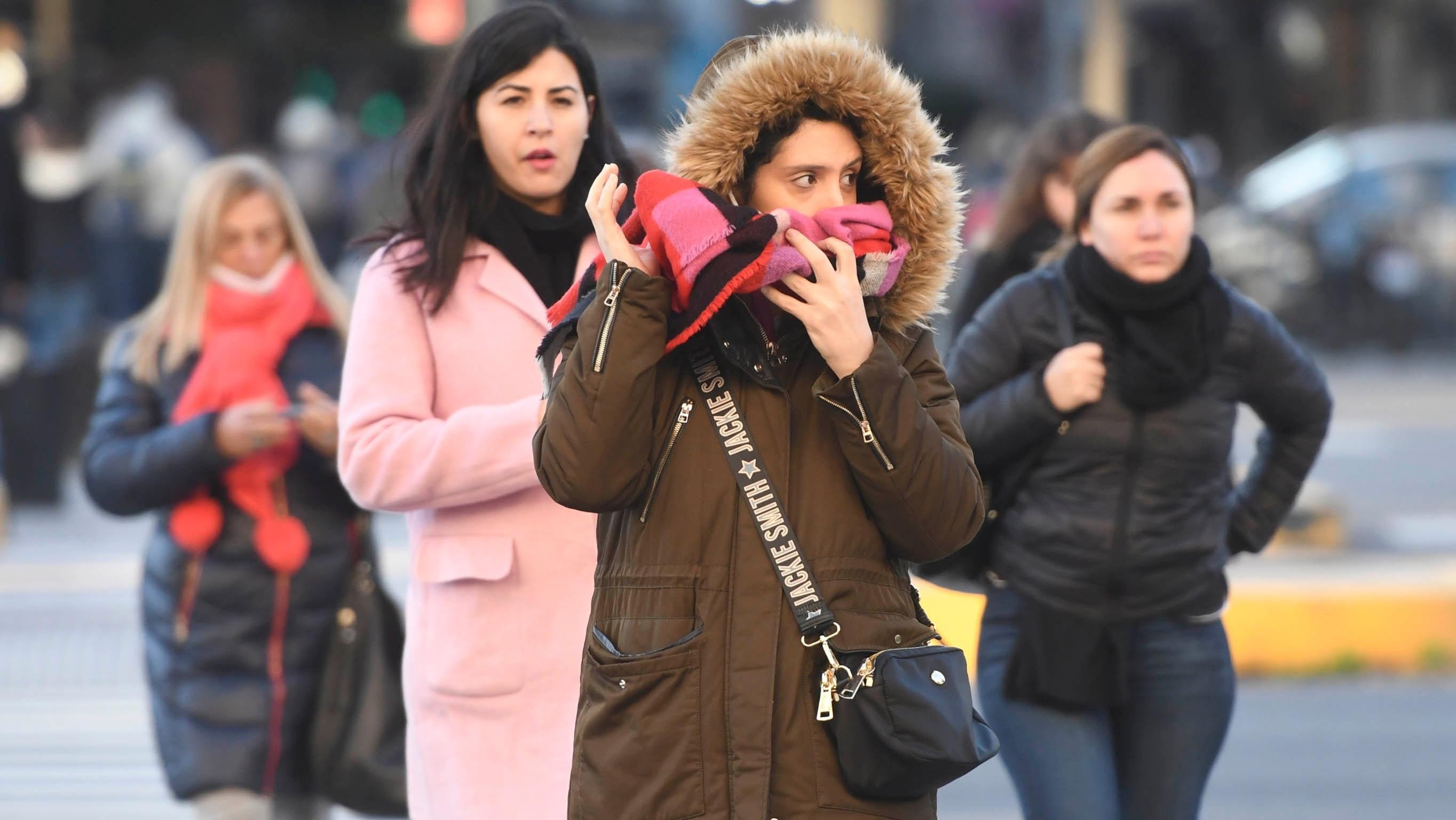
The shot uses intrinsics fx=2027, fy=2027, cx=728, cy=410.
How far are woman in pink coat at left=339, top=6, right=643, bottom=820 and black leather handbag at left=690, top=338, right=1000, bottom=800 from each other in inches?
33.6

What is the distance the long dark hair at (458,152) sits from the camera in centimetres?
375

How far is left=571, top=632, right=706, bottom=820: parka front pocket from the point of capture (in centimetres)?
279

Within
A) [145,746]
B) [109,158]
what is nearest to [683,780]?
[145,746]

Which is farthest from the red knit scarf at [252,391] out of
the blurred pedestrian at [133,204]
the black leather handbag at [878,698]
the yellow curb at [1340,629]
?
the blurred pedestrian at [133,204]

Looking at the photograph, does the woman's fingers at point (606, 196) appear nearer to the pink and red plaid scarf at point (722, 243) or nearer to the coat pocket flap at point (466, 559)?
the pink and red plaid scarf at point (722, 243)

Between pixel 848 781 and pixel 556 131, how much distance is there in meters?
1.52

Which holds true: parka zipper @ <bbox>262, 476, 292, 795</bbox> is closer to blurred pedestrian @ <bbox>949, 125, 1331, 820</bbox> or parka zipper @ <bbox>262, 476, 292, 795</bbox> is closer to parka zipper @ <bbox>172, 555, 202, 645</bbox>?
parka zipper @ <bbox>172, 555, 202, 645</bbox>

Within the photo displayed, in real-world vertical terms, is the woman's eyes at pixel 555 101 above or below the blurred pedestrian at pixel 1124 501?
above

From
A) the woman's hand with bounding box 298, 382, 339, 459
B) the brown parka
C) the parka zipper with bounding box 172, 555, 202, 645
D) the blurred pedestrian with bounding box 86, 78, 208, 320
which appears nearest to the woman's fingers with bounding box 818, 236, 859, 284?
the brown parka

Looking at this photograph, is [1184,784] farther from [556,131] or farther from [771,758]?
[556,131]

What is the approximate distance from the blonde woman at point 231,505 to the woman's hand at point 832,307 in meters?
2.01

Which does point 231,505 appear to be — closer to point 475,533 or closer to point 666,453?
point 475,533

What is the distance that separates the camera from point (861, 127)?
3010 millimetres

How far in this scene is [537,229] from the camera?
3.87m
